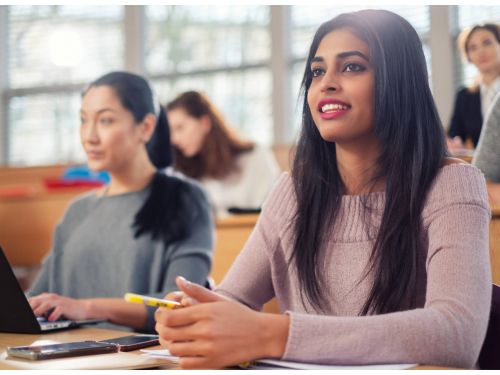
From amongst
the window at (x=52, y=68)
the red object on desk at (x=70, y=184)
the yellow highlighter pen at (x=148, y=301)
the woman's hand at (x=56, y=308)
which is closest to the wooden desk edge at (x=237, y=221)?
the woman's hand at (x=56, y=308)

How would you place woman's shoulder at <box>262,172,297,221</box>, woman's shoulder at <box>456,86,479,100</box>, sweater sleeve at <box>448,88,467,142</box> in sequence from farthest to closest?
sweater sleeve at <box>448,88,467,142</box>, woman's shoulder at <box>456,86,479,100</box>, woman's shoulder at <box>262,172,297,221</box>

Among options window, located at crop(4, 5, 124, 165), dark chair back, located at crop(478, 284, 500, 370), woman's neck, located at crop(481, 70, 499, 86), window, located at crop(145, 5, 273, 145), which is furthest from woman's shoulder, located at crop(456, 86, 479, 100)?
window, located at crop(4, 5, 124, 165)

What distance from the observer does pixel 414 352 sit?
1.04 meters

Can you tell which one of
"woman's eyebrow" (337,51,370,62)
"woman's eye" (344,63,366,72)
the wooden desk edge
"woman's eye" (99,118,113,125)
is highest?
"woman's eyebrow" (337,51,370,62)

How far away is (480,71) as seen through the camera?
3.83 metres

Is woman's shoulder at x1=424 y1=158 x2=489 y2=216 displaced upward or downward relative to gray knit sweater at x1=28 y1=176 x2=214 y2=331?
upward

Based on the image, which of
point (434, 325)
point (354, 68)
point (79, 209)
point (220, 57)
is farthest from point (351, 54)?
point (220, 57)

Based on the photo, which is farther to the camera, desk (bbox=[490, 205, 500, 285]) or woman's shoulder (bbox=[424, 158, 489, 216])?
desk (bbox=[490, 205, 500, 285])

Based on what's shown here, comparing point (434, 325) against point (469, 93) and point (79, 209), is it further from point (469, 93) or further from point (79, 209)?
point (469, 93)

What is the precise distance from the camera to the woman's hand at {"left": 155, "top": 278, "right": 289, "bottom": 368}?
3.27 feet

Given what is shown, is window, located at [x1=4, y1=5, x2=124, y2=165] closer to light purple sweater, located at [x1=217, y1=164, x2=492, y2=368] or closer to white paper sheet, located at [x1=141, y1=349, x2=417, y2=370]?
light purple sweater, located at [x1=217, y1=164, x2=492, y2=368]

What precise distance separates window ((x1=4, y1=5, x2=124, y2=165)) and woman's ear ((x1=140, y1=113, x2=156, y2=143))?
14.8 feet

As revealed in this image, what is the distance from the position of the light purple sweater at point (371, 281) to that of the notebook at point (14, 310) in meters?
0.36

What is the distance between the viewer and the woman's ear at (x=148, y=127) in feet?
7.54
